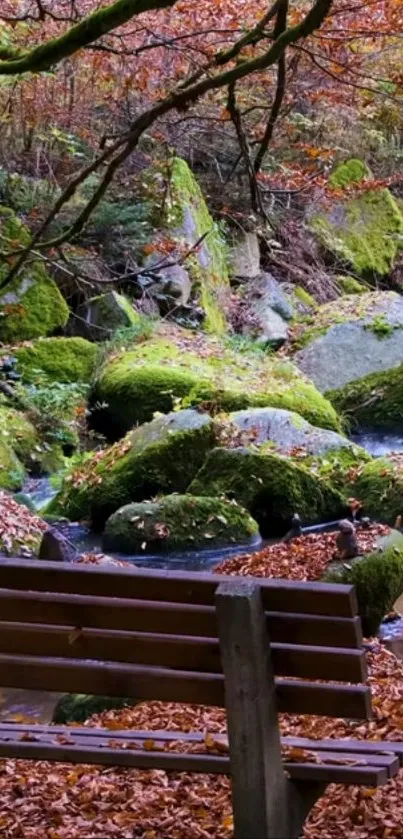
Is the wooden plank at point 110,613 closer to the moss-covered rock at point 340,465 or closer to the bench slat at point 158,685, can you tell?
the bench slat at point 158,685

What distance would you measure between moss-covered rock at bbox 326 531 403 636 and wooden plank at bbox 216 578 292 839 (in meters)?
4.04

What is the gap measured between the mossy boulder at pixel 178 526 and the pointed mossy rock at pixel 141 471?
2.37ft

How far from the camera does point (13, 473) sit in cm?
1138

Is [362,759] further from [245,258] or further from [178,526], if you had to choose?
[245,258]

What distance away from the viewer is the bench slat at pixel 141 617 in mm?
2695

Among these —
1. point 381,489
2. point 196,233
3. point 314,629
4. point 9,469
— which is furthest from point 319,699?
point 196,233

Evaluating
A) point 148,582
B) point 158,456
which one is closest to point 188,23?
point 158,456

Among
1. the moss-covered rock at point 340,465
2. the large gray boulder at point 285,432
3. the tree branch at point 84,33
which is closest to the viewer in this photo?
the tree branch at point 84,33

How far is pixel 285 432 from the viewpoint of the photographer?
1123 cm

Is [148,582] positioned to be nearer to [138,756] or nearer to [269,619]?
[269,619]

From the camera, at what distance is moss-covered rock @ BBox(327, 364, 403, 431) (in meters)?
13.8

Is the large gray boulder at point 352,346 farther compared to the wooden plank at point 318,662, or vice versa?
the large gray boulder at point 352,346

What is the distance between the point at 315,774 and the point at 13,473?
8.83 meters

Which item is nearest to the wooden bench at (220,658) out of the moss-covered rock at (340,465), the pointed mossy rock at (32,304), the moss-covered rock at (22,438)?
the moss-covered rock at (340,465)
